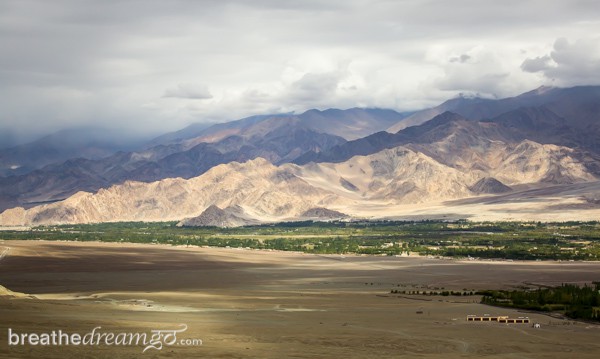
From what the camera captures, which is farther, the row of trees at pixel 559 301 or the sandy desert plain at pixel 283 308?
the row of trees at pixel 559 301

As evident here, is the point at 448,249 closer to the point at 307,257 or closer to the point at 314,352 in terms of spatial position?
the point at 307,257

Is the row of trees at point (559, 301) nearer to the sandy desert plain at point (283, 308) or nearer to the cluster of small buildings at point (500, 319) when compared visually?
the sandy desert plain at point (283, 308)

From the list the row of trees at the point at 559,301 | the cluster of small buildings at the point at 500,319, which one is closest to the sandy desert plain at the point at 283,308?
the cluster of small buildings at the point at 500,319

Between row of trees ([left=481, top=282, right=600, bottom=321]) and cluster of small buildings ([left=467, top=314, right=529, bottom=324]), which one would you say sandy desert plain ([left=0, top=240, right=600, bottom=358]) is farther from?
row of trees ([left=481, top=282, right=600, bottom=321])

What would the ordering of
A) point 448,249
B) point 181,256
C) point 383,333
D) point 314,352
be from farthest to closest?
point 448,249 < point 181,256 < point 383,333 < point 314,352

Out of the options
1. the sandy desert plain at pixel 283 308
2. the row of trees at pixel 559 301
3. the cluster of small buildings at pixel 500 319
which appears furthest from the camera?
the row of trees at pixel 559 301

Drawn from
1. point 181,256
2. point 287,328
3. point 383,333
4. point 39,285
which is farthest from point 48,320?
point 181,256

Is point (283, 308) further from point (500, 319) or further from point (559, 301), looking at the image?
point (559, 301)

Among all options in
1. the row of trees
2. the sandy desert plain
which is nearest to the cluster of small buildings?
the sandy desert plain

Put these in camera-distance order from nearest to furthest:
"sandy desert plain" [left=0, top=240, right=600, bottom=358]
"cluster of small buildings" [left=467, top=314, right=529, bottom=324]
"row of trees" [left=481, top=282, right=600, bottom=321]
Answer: "sandy desert plain" [left=0, top=240, right=600, bottom=358] → "cluster of small buildings" [left=467, top=314, right=529, bottom=324] → "row of trees" [left=481, top=282, right=600, bottom=321]
